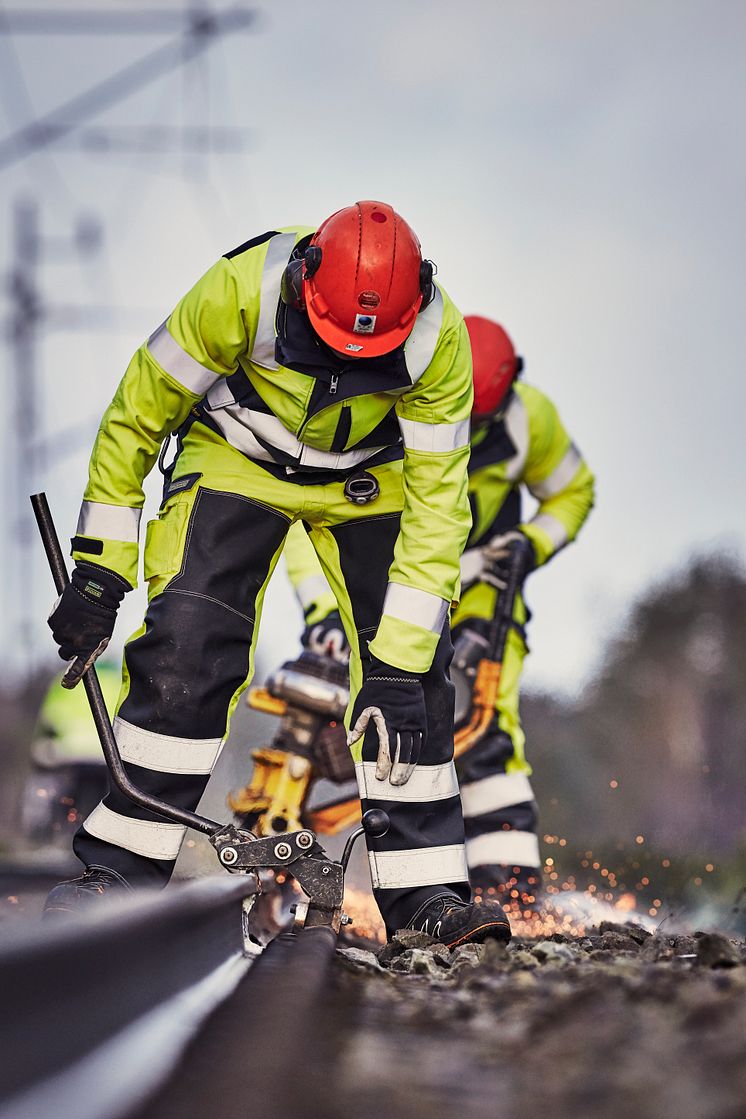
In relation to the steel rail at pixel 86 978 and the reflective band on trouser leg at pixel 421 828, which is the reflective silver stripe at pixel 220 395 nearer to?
the reflective band on trouser leg at pixel 421 828

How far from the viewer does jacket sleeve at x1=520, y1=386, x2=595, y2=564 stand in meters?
5.76

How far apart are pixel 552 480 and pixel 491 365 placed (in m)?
0.88

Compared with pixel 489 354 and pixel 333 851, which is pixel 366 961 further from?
pixel 333 851

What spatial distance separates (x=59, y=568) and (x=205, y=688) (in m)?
0.52

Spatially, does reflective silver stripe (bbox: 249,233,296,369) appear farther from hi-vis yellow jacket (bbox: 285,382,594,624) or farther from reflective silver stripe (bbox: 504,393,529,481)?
reflective silver stripe (bbox: 504,393,529,481)

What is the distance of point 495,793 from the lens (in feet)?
17.4

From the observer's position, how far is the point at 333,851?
21.2ft

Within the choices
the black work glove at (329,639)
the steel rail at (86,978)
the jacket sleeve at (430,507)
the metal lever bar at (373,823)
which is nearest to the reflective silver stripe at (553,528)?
the black work glove at (329,639)

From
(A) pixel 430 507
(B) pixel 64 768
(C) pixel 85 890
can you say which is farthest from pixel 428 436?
(B) pixel 64 768

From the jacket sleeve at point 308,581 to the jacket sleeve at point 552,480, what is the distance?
104cm

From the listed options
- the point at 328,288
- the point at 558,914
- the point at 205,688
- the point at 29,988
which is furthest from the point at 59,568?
the point at 558,914

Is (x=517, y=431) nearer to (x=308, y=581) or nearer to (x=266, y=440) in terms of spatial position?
(x=308, y=581)

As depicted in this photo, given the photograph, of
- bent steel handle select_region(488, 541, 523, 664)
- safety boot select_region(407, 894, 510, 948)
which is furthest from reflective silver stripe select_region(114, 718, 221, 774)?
bent steel handle select_region(488, 541, 523, 664)

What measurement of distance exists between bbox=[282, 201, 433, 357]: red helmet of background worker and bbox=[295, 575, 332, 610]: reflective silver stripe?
196 centimetres
